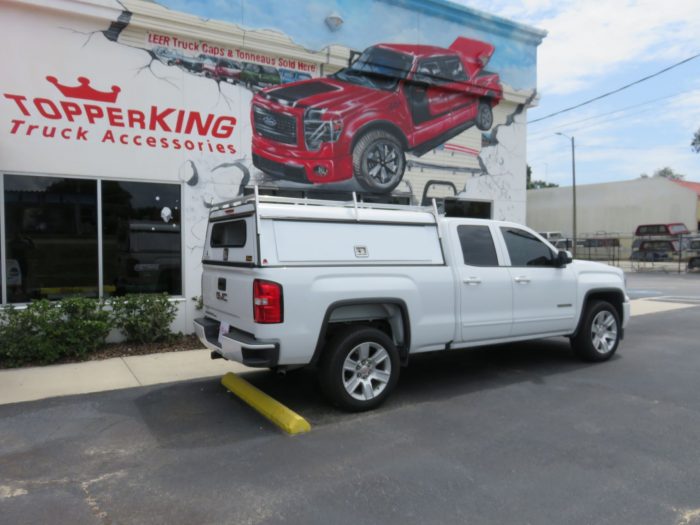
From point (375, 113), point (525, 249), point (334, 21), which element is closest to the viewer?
point (525, 249)

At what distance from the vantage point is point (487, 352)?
793 cm

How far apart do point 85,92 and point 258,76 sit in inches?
112

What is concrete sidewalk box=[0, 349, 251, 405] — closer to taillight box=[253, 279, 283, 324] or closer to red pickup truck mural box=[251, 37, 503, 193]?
taillight box=[253, 279, 283, 324]

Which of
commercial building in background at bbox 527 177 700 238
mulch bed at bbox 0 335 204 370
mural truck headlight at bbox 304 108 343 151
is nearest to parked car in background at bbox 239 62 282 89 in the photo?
mural truck headlight at bbox 304 108 343 151

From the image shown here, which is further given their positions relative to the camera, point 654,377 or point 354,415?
point 654,377

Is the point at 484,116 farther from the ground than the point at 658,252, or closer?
farther from the ground

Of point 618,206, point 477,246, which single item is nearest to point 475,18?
point 477,246

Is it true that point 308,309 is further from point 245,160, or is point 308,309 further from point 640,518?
point 245,160

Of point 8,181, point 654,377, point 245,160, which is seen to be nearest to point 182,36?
point 245,160

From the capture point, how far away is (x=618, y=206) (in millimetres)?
46375

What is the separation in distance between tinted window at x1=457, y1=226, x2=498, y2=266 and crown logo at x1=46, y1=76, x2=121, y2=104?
225 inches

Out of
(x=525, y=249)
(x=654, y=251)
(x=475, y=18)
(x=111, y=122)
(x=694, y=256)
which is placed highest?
(x=475, y=18)

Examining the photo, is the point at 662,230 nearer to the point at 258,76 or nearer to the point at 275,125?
the point at 275,125

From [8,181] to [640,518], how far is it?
27.3 feet
